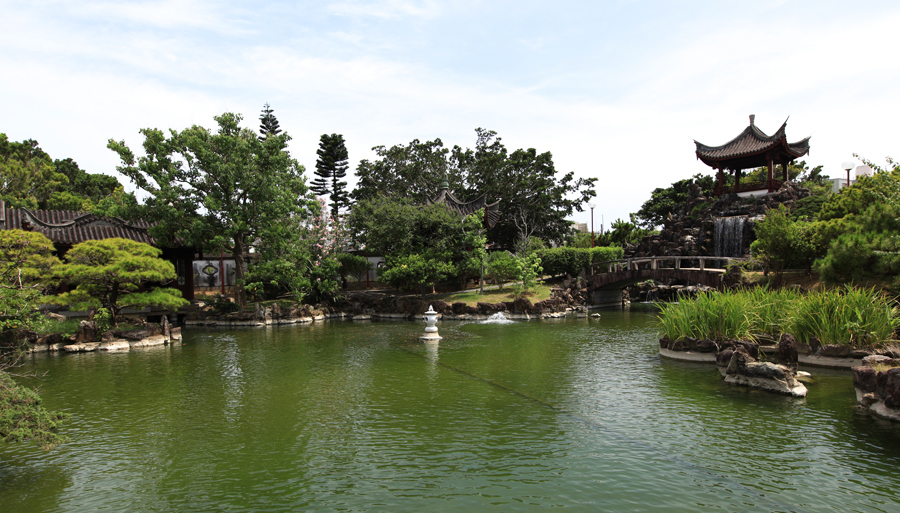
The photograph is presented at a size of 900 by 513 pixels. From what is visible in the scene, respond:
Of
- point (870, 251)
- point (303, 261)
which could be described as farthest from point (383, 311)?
point (870, 251)

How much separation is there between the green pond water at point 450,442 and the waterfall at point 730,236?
68.1 feet

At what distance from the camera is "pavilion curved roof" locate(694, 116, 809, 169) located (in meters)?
34.1

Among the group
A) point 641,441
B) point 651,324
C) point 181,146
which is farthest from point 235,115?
point 641,441

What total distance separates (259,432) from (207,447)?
892mm

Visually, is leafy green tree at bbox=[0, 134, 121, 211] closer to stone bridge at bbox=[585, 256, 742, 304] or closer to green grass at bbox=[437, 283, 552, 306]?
green grass at bbox=[437, 283, 552, 306]

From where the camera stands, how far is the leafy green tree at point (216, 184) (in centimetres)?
2347

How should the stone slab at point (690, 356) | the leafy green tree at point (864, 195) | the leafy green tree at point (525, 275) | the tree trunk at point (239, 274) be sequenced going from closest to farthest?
the stone slab at point (690, 356), the leafy green tree at point (864, 195), the tree trunk at point (239, 274), the leafy green tree at point (525, 275)

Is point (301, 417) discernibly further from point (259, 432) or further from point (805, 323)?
point (805, 323)

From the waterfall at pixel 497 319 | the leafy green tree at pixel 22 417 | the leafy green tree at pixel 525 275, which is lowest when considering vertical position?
the waterfall at pixel 497 319

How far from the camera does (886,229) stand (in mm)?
14648

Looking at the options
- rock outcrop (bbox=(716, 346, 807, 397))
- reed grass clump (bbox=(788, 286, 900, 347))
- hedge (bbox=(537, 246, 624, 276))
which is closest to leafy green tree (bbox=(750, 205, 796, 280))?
reed grass clump (bbox=(788, 286, 900, 347))

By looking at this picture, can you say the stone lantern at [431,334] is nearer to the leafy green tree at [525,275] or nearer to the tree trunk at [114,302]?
the leafy green tree at [525,275]

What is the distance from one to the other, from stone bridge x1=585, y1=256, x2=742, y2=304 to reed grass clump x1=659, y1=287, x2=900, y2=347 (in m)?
10.5

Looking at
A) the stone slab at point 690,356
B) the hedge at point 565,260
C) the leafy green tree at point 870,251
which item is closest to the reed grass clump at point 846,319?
the leafy green tree at point 870,251
